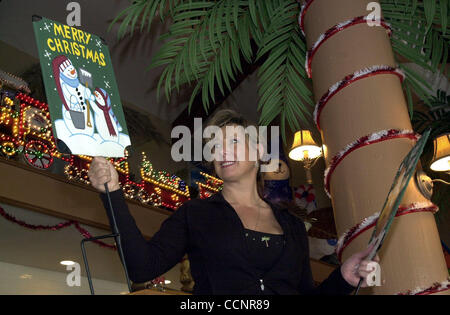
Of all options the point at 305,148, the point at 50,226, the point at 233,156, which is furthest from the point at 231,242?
the point at 305,148

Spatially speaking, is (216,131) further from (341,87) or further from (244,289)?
(244,289)

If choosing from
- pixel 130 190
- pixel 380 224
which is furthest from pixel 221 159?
pixel 130 190

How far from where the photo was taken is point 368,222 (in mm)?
A: 1604

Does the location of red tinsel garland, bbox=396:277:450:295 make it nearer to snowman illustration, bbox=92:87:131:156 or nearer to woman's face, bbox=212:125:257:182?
woman's face, bbox=212:125:257:182

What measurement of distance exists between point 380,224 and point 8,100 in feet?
21.3

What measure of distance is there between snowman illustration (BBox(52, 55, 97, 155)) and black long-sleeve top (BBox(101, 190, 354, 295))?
180 mm

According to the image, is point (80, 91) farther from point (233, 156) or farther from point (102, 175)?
point (233, 156)

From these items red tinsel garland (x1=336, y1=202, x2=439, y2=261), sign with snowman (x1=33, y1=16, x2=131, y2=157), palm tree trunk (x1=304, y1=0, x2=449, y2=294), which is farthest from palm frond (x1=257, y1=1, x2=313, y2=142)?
sign with snowman (x1=33, y1=16, x2=131, y2=157)

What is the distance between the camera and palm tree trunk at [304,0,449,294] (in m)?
1.52

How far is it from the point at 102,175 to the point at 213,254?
0.42 m

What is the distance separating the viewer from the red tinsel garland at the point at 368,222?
61.8 inches

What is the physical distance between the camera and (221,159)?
176cm

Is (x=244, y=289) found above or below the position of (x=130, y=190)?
below

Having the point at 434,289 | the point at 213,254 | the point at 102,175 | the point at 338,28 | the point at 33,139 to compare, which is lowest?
the point at 434,289
